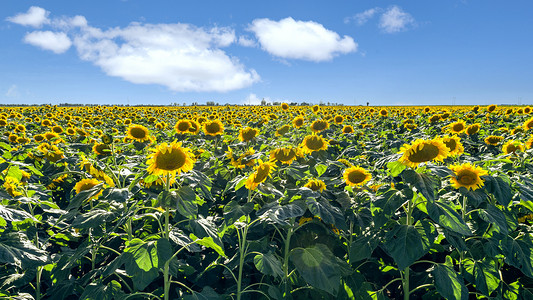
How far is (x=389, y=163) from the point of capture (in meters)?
2.42

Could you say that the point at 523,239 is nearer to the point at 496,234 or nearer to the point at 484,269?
the point at 496,234

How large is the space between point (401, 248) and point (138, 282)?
1.77m

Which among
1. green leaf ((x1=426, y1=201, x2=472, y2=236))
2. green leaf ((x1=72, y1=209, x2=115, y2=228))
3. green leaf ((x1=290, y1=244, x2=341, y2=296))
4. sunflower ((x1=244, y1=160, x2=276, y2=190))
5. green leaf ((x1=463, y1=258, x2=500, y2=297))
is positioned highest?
sunflower ((x1=244, y1=160, x2=276, y2=190))

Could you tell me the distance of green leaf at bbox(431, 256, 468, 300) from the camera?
2.27 meters

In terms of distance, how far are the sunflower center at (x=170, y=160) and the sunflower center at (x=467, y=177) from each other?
2218 mm

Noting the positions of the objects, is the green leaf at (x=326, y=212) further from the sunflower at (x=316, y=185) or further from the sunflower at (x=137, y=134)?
the sunflower at (x=137, y=134)

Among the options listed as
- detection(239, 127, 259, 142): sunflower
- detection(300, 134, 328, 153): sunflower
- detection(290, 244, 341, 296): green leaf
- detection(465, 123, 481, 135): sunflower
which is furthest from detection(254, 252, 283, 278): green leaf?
detection(465, 123, 481, 135): sunflower

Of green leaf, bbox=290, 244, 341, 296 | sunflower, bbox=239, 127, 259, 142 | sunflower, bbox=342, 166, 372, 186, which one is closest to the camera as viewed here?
green leaf, bbox=290, 244, 341, 296

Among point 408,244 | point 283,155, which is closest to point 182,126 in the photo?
point 283,155

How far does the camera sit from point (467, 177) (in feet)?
8.50

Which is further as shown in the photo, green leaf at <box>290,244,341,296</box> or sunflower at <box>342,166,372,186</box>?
sunflower at <box>342,166,372,186</box>

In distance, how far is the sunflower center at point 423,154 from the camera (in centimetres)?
238

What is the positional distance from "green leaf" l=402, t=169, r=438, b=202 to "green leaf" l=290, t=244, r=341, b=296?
82 centimetres

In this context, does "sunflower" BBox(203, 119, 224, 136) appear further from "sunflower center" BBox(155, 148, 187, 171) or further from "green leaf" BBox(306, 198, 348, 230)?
"green leaf" BBox(306, 198, 348, 230)
